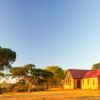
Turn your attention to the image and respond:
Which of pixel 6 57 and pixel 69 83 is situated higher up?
pixel 6 57

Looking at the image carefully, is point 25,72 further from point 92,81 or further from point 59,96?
point 59,96

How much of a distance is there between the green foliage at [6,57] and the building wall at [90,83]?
71.6ft

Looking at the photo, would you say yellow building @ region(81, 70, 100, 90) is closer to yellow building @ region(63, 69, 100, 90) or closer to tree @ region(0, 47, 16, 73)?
yellow building @ region(63, 69, 100, 90)

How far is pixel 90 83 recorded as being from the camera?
68.3m

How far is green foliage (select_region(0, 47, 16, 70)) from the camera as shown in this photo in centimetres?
7752

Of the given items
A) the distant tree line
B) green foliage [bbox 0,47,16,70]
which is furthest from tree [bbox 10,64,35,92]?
green foliage [bbox 0,47,16,70]

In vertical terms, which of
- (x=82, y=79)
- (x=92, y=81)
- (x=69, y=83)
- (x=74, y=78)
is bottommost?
(x=69, y=83)

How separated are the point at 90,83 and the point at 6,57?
2534 cm

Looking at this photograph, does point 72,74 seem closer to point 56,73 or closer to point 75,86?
point 75,86

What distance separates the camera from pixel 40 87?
→ 76.1 metres

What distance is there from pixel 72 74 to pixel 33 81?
12.5m

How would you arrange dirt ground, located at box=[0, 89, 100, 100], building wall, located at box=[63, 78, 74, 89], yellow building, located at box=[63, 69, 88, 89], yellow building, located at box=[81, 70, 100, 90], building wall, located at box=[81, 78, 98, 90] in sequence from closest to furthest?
dirt ground, located at box=[0, 89, 100, 100]
yellow building, located at box=[81, 70, 100, 90]
building wall, located at box=[81, 78, 98, 90]
yellow building, located at box=[63, 69, 88, 89]
building wall, located at box=[63, 78, 74, 89]

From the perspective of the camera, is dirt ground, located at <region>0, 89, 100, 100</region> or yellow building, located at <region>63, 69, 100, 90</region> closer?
dirt ground, located at <region>0, 89, 100, 100</region>

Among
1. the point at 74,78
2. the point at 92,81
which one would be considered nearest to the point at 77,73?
the point at 74,78
